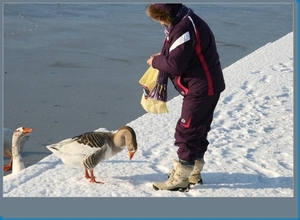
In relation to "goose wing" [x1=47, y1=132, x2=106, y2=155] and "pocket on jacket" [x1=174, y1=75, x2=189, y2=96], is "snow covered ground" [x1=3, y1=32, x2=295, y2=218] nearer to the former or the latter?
"goose wing" [x1=47, y1=132, x2=106, y2=155]

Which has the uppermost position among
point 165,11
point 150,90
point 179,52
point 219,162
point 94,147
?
point 165,11

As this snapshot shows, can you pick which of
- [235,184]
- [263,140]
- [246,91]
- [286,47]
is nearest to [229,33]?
[286,47]

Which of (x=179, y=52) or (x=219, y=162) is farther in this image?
(x=219, y=162)

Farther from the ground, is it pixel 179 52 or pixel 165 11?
pixel 165 11

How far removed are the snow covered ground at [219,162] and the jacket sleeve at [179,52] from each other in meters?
0.80

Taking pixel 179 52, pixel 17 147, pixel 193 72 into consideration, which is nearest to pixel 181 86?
pixel 193 72

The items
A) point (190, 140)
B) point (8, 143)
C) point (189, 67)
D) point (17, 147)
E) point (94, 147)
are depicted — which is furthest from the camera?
point (8, 143)

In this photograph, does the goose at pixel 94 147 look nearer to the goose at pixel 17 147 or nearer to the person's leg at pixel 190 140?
the person's leg at pixel 190 140

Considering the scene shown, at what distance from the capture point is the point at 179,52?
3465 millimetres

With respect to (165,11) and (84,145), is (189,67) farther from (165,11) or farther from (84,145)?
(84,145)

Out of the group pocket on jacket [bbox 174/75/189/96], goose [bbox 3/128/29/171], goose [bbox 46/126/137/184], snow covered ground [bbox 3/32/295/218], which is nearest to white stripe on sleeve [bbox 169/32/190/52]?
pocket on jacket [bbox 174/75/189/96]

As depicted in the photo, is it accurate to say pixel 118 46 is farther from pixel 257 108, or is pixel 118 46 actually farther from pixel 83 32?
pixel 257 108

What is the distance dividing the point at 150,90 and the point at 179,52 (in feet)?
1.72

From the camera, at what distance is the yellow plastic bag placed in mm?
3922
